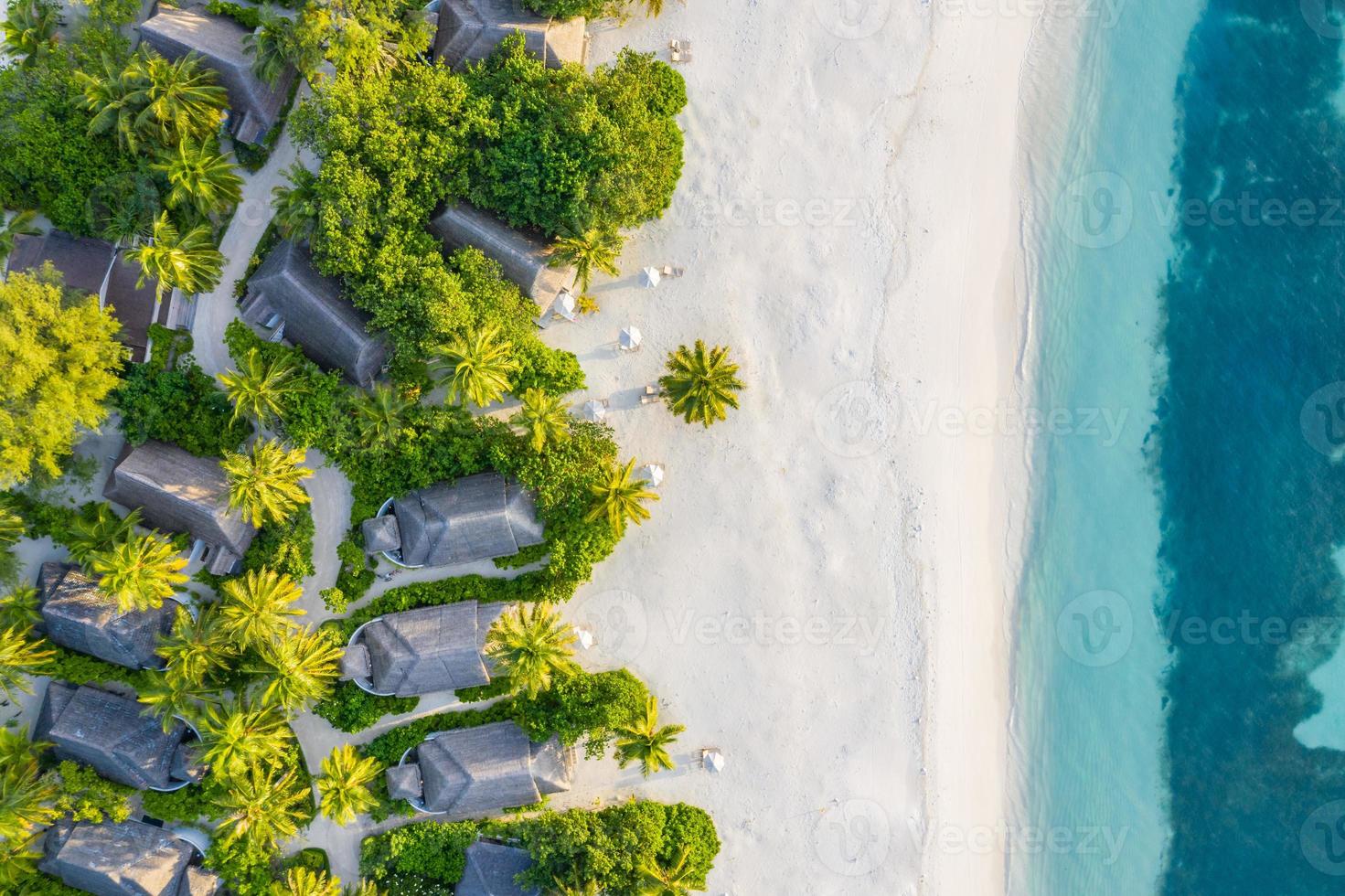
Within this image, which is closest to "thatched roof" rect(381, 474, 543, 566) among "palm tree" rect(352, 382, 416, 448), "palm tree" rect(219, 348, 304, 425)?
"palm tree" rect(352, 382, 416, 448)

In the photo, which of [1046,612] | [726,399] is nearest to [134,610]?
[726,399]

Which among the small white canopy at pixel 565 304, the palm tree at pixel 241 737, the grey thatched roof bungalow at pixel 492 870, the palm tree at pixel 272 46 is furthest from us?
the small white canopy at pixel 565 304

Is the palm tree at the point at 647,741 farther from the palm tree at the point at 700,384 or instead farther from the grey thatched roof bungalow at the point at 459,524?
the palm tree at the point at 700,384

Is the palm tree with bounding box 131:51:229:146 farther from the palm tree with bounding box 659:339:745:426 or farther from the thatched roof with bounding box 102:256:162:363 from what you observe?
the palm tree with bounding box 659:339:745:426

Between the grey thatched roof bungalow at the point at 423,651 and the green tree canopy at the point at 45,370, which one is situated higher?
the green tree canopy at the point at 45,370

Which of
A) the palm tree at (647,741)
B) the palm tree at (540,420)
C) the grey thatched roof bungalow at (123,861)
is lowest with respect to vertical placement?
the grey thatched roof bungalow at (123,861)

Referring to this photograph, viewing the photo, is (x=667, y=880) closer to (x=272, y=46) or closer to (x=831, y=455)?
(x=831, y=455)

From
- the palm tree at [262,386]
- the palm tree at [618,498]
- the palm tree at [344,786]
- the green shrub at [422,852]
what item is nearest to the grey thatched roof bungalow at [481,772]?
the green shrub at [422,852]
